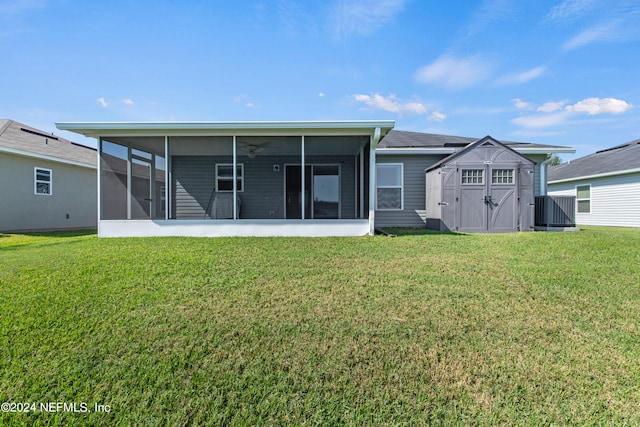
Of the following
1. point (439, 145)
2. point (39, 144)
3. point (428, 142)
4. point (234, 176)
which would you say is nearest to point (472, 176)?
point (439, 145)

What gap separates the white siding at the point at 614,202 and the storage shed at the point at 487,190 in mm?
7042

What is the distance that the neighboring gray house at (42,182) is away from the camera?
998cm

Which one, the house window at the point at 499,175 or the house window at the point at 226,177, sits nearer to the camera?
the house window at the point at 499,175

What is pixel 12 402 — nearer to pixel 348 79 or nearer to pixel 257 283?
pixel 257 283

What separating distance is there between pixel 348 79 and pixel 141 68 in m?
7.33

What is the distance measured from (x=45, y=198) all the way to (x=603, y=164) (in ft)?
73.5

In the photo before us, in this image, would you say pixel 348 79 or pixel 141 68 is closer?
pixel 141 68

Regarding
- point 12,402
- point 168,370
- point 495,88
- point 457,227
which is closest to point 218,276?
point 168,370

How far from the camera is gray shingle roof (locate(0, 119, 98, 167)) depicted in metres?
10.5

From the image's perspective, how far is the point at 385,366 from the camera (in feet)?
7.65

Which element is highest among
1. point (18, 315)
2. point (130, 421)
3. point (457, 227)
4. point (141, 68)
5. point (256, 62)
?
point (256, 62)

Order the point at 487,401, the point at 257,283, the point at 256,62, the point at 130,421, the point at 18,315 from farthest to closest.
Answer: the point at 256,62 < the point at 257,283 < the point at 18,315 < the point at 487,401 < the point at 130,421

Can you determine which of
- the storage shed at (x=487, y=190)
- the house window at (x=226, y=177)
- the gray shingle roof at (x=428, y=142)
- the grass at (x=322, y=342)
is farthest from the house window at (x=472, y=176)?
the house window at (x=226, y=177)

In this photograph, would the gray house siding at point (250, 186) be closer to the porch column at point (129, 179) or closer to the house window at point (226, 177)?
the house window at point (226, 177)
